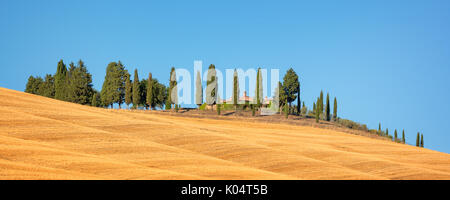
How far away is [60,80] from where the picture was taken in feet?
306

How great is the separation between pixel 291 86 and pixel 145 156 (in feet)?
246

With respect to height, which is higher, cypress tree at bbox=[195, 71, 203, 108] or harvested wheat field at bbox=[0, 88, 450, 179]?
cypress tree at bbox=[195, 71, 203, 108]

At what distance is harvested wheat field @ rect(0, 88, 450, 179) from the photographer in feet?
63.1

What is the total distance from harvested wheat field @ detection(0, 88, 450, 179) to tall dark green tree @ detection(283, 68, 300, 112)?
60.2m

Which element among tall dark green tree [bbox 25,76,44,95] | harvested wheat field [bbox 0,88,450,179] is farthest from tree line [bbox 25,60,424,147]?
harvested wheat field [bbox 0,88,450,179]

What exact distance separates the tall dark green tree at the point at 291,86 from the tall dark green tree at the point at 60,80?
4437 cm

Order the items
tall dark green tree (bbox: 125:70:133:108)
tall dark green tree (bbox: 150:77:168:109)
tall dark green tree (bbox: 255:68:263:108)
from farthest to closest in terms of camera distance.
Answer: tall dark green tree (bbox: 150:77:168:109), tall dark green tree (bbox: 255:68:263:108), tall dark green tree (bbox: 125:70:133:108)

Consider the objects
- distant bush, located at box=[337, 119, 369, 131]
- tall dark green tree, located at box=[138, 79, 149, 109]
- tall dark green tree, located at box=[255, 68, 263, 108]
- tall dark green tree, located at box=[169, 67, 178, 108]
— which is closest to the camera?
tall dark green tree, located at box=[255, 68, 263, 108]

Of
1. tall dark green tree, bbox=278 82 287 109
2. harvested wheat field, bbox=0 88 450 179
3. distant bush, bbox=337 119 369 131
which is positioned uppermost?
tall dark green tree, bbox=278 82 287 109

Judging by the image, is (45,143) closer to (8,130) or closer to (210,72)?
(8,130)

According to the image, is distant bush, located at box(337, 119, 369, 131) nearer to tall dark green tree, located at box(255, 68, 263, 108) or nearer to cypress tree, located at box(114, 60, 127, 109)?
tall dark green tree, located at box(255, 68, 263, 108)

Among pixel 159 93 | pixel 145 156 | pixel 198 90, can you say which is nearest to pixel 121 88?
pixel 159 93

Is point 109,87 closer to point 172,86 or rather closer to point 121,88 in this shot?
point 121,88

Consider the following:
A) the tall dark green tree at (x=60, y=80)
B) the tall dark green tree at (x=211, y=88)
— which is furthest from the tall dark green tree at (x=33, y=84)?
the tall dark green tree at (x=211, y=88)
